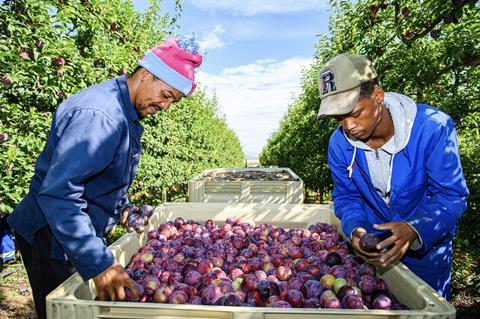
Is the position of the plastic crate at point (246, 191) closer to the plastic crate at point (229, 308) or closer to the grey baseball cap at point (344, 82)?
the plastic crate at point (229, 308)

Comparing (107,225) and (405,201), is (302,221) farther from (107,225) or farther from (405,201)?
(107,225)

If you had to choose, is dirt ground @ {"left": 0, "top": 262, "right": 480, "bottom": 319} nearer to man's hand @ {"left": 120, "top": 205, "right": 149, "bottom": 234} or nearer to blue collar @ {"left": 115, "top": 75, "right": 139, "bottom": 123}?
man's hand @ {"left": 120, "top": 205, "right": 149, "bottom": 234}

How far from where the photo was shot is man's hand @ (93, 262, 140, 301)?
1.43 meters

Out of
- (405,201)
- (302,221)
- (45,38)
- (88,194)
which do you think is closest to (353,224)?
(405,201)

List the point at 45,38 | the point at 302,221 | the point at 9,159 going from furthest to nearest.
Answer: the point at 45,38 → the point at 9,159 → the point at 302,221

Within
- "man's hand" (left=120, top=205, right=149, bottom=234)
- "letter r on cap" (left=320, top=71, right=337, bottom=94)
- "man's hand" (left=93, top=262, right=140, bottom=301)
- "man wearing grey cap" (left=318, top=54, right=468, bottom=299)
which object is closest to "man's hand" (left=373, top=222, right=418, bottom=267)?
"man wearing grey cap" (left=318, top=54, right=468, bottom=299)

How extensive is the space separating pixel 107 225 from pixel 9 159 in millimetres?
1840

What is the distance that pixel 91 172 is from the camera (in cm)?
150

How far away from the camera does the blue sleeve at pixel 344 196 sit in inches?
80.4

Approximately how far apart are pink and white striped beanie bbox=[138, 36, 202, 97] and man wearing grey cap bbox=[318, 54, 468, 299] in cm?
68

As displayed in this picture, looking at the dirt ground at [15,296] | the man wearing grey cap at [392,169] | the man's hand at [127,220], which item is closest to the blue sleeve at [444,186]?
the man wearing grey cap at [392,169]

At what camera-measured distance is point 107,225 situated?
2117 mm

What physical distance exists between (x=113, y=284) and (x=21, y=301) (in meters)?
3.27

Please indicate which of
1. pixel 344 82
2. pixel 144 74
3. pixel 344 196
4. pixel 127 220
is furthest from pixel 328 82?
pixel 127 220
